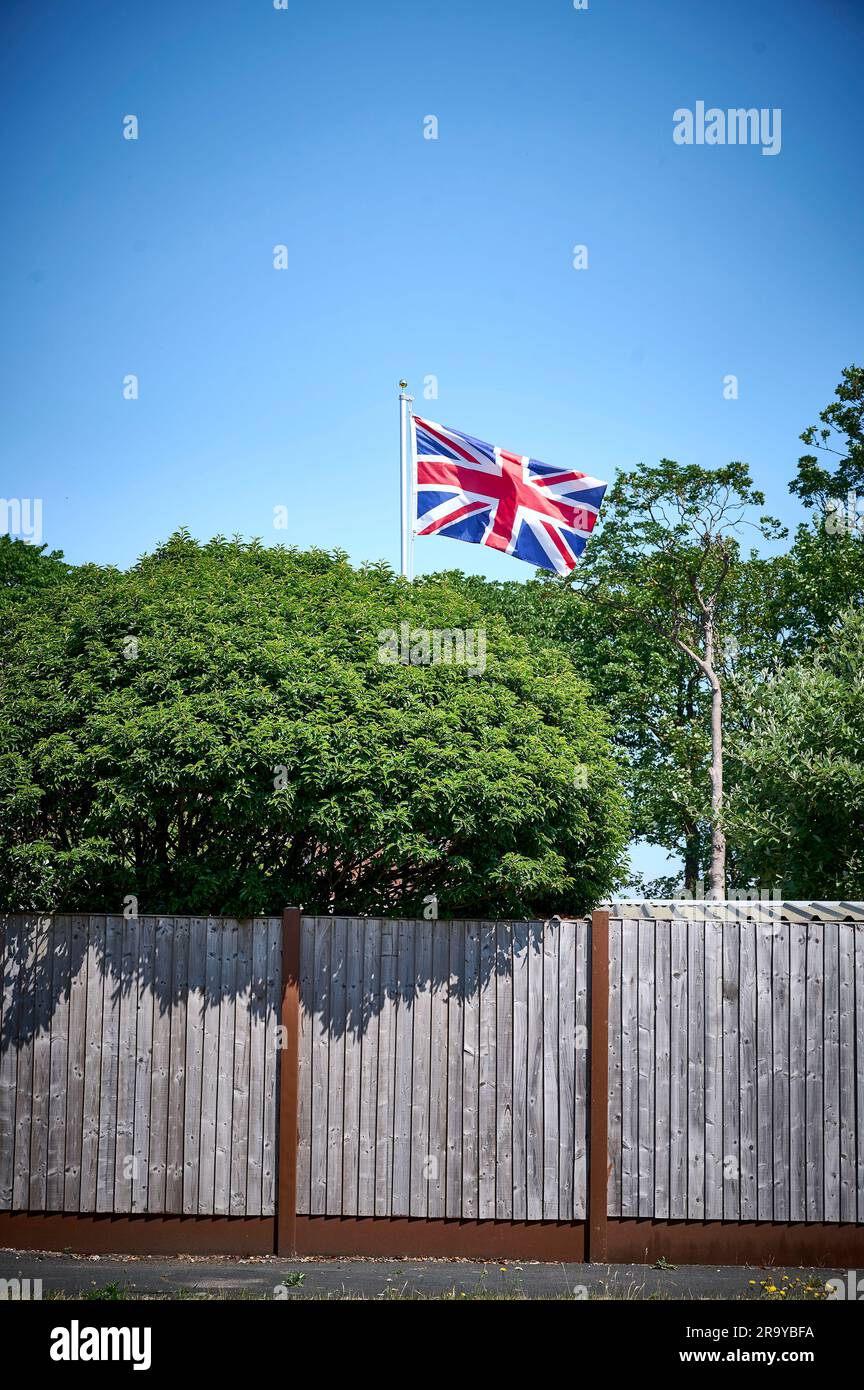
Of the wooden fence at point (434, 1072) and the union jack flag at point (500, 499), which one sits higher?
the union jack flag at point (500, 499)

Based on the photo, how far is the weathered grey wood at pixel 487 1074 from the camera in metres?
7.99

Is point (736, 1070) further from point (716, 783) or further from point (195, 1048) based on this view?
point (716, 783)

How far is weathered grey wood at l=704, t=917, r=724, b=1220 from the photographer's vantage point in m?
7.97

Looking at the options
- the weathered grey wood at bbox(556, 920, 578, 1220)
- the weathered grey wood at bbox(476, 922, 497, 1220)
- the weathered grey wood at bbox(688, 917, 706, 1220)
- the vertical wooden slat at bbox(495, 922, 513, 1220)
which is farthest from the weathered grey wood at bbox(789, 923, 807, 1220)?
the weathered grey wood at bbox(476, 922, 497, 1220)

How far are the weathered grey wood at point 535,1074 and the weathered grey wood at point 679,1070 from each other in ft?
3.23

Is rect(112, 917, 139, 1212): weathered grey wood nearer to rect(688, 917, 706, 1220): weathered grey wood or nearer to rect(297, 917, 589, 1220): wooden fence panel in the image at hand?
rect(297, 917, 589, 1220): wooden fence panel

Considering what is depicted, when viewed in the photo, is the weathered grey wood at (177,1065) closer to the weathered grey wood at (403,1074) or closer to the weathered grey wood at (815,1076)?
the weathered grey wood at (403,1074)

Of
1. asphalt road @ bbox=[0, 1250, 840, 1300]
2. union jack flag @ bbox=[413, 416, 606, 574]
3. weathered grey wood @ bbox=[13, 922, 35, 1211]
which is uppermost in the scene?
union jack flag @ bbox=[413, 416, 606, 574]

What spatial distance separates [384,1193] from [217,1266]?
129 centimetres

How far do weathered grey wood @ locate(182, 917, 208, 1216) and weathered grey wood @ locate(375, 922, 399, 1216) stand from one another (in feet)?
4.27

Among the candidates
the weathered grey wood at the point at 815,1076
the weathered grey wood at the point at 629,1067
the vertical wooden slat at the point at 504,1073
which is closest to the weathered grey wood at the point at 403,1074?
the vertical wooden slat at the point at 504,1073

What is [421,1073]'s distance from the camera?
26.8ft

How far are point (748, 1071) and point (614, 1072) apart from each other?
1011 mm

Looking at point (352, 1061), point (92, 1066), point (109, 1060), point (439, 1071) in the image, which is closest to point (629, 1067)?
point (439, 1071)
